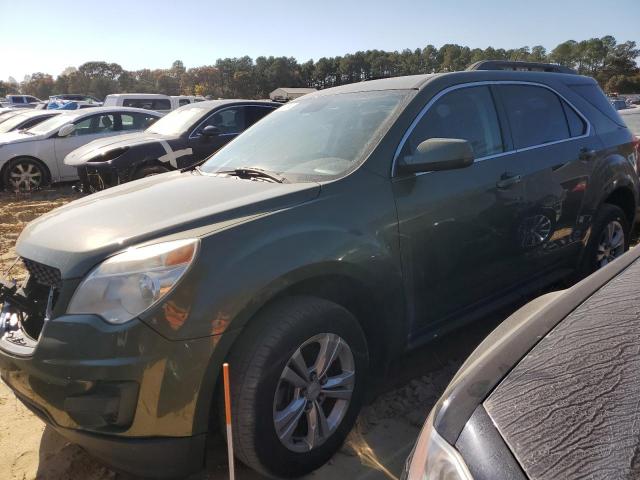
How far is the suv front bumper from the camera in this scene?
192cm

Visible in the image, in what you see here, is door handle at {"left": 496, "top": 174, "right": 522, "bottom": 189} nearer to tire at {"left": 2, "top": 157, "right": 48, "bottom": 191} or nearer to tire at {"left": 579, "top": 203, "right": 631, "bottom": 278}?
tire at {"left": 579, "top": 203, "right": 631, "bottom": 278}

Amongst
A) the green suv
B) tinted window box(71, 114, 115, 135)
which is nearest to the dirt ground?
the green suv

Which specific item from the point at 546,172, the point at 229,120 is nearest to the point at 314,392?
the point at 546,172

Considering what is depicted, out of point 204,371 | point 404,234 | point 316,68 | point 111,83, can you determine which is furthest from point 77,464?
point 111,83

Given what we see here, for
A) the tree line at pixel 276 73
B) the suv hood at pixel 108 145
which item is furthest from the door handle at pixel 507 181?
the tree line at pixel 276 73

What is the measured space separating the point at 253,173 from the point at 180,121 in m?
6.00

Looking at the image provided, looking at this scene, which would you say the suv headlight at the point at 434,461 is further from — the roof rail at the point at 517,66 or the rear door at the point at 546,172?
the roof rail at the point at 517,66

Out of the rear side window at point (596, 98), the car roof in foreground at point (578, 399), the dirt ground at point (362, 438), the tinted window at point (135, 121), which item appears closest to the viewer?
the car roof in foreground at point (578, 399)

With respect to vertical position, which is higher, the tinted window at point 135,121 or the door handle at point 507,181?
the tinted window at point 135,121

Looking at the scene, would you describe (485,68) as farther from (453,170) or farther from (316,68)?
(316,68)

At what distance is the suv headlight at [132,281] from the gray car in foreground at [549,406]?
109 centimetres

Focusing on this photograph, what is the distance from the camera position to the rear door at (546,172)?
11.0 feet

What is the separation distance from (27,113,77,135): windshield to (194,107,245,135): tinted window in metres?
3.69

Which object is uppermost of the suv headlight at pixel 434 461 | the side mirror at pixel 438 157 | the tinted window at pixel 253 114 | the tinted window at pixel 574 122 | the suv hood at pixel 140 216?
the tinted window at pixel 253 114
